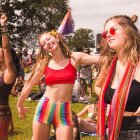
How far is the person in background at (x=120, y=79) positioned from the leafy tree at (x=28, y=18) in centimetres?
5618

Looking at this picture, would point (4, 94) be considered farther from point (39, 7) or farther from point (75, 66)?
point (39, 7)

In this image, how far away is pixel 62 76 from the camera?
5.75m

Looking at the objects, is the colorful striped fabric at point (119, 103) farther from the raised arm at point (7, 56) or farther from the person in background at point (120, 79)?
the raised arm at point (7, 56)

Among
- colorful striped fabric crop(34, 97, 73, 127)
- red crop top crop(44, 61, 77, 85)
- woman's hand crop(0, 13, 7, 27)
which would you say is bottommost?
colorful striped fabric crop(34, 97, 73, 127)

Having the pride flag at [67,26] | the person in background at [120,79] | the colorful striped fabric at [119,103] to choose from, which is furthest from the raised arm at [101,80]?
the pride flag at [67,26]

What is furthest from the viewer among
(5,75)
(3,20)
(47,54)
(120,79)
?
(47,54)

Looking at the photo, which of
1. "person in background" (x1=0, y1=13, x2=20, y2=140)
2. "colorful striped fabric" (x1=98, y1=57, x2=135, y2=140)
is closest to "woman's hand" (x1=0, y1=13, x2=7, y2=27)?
"person in background" (x1=0, y1=13, x2=20, y2=140)

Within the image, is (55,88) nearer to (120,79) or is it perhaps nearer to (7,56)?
(7,56)

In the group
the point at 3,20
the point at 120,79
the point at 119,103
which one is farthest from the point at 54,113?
the point at 119,103

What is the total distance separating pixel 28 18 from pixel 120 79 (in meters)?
62.7

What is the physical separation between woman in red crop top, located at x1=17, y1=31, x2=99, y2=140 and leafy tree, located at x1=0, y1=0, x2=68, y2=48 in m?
54.0

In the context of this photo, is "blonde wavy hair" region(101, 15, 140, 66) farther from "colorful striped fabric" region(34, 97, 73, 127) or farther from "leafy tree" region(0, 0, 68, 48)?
"leafy tree" region(0, 0, 68, 48)

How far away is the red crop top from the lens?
226 inches

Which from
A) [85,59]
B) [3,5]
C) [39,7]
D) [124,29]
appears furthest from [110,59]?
[39,7]
